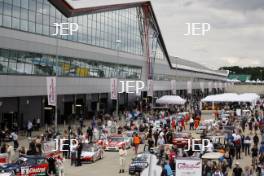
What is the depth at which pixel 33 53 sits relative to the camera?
45.7 m

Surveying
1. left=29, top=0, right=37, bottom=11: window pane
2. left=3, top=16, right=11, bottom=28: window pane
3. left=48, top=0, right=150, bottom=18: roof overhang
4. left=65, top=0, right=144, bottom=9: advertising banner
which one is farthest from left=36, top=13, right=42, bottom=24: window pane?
left=65, top=0, right=144, bottom=9: advertising banner

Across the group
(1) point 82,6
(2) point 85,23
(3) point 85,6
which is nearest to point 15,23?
(1) point 82,6

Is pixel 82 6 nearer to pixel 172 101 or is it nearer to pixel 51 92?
pixel 51 92

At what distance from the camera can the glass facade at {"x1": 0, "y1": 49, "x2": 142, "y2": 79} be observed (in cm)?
4166

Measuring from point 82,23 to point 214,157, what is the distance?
3659 centimetres

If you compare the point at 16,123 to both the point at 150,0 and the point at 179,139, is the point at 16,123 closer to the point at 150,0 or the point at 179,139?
the point at 179,139

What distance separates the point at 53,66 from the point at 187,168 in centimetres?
3171

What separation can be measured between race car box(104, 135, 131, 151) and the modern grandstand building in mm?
9519

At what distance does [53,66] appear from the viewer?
49.8 m

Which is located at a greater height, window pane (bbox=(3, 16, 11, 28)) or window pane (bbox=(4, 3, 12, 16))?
window pane (bbox=(4, 3, 12, 16))

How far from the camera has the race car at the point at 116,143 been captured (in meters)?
35.9

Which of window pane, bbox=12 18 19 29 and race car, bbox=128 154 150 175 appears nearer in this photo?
race car, bbox=128 154 150 175

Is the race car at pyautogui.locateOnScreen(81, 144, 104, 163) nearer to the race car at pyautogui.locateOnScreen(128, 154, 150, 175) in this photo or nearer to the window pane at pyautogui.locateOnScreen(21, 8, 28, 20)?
the race car at pyautogui.locateOnScreen(128, 154, 150, 175)

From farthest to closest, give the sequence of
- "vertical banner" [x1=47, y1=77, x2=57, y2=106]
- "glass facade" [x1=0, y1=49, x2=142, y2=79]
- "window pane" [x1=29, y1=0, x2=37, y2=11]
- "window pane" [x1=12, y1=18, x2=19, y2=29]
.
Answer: "window pane" [x1=29, y1=0, x2=37, y2=11] < "window pane" [x1=12, y1=18, x2=19, y2=29] < "glass facade" [x1=0, y1=49, x2=142, y2=79] < "vertical banner" [x1=47, y1=77, x2=57, y2=106]
